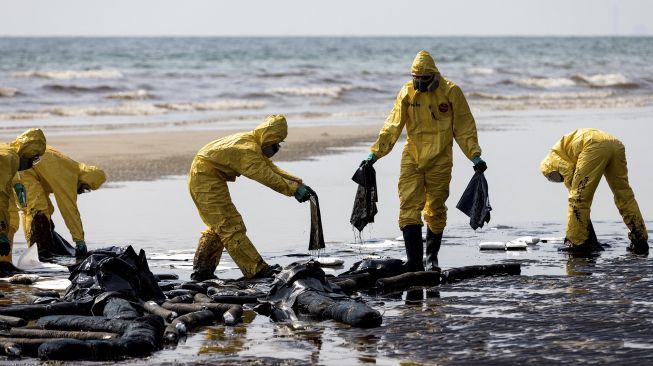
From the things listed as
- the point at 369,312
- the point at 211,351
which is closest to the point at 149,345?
the point at 211,351

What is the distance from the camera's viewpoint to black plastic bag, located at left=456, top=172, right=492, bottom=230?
38.3 feet

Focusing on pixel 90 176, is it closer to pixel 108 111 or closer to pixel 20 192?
pixel 20 192

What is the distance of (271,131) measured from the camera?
430 inches

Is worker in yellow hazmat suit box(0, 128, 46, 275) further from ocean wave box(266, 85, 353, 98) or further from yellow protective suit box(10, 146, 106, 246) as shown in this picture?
ocean wave box(266, 85, 353, 98)

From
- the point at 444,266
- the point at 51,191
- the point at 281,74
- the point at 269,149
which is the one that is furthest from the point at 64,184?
the point at 281,74

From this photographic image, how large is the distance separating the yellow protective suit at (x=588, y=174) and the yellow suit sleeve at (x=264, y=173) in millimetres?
3102

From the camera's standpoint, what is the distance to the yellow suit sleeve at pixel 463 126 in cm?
1155

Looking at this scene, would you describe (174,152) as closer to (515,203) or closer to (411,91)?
(515,203)

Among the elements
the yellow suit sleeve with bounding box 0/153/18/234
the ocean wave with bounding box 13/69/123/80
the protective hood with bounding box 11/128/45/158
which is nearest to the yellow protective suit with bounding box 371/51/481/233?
the protective hood with bounding box 11/128/45/158

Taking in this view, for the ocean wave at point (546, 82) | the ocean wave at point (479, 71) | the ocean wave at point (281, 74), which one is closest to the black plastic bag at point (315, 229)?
the ocean wave at point (546, 82)

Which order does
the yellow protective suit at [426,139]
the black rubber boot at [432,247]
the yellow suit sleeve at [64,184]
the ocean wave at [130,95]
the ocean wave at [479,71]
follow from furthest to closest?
the ocean wave at [479,71]
the ocean wave at [130,95]
the yellow suit sleeve at [64,184]
the black rubber boot at [432,247]
the yellow protective suit at [426,139]

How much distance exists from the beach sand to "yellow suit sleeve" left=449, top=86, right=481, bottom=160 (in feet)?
25.4

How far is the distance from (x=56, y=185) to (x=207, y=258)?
7.24 ft

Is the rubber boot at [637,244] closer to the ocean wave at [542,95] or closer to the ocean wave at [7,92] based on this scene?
the ocean wave at [542,95]
